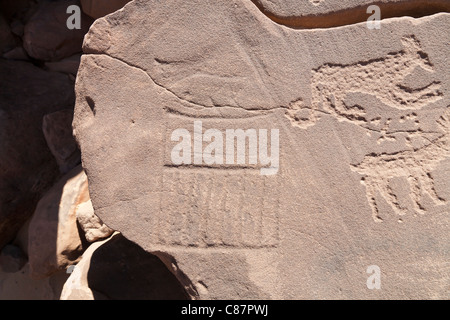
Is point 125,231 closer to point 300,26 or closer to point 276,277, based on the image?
point 276,277

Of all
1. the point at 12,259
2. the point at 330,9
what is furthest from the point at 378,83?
the point at 12,259

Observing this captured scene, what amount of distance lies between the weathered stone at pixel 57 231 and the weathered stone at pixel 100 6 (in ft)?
2.57

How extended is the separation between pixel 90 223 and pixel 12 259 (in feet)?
1.62

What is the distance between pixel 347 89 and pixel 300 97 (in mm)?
166

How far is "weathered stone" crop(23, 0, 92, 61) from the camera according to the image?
2066mm

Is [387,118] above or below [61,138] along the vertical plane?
above

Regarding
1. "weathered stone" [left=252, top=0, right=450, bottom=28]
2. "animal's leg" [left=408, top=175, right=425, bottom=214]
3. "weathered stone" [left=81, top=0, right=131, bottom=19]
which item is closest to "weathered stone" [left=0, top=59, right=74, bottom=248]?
"weathered stone" [left=81, top=0, right=131, bottom=19]

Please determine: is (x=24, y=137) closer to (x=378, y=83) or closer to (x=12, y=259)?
(x=12, y=259)

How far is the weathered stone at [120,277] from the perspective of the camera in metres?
1.79

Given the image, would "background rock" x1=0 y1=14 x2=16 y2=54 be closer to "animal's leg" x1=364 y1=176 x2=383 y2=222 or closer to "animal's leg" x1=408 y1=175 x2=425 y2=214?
"animal's leg" x1=364 y1=176 x2=383 y2=222

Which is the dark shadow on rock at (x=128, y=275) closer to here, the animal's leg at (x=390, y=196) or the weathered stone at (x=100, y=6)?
the animal's leg at (x=390, y=196)

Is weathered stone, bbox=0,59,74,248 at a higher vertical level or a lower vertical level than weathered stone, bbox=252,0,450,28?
lower

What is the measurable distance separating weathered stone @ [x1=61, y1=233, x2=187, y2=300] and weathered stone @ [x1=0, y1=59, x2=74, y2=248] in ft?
1.45

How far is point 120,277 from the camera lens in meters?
1.80
